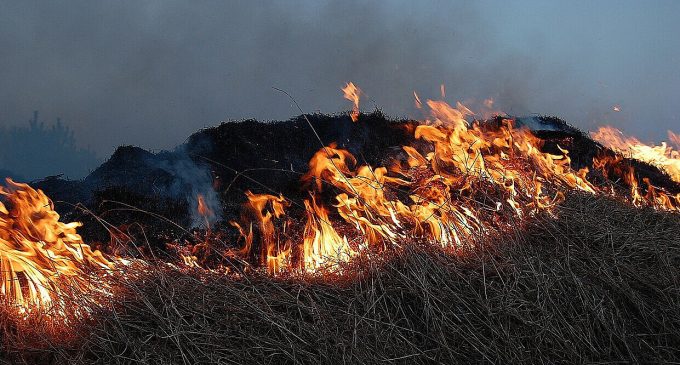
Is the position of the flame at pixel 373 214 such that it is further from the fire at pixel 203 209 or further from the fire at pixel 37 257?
the fire at pixel 203 209

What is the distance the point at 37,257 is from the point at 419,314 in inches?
101

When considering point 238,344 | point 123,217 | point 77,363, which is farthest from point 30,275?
point 123,217

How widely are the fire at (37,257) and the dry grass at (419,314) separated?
14.8 inches

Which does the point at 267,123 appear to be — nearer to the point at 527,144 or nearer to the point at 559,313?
the point at 527,144

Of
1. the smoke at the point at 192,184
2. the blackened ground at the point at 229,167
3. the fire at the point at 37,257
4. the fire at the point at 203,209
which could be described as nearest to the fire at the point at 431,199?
the blackened ground at the point at 229,167

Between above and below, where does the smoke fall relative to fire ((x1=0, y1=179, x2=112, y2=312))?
above

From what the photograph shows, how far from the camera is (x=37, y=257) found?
355cm

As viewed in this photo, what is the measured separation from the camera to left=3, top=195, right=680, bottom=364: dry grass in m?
2.77

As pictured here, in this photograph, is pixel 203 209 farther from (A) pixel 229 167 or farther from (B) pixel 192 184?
(B) pixel 192 184

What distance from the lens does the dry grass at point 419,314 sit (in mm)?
2773

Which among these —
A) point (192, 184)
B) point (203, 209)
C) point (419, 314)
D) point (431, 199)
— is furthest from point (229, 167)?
point (419, 314)

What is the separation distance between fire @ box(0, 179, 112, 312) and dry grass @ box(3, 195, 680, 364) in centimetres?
38

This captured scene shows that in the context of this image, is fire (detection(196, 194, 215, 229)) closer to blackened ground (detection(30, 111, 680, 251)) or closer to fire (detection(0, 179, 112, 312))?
blackened ground (detection(30, 111, 680, 251))

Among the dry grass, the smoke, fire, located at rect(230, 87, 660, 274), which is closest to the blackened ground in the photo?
the smoke
